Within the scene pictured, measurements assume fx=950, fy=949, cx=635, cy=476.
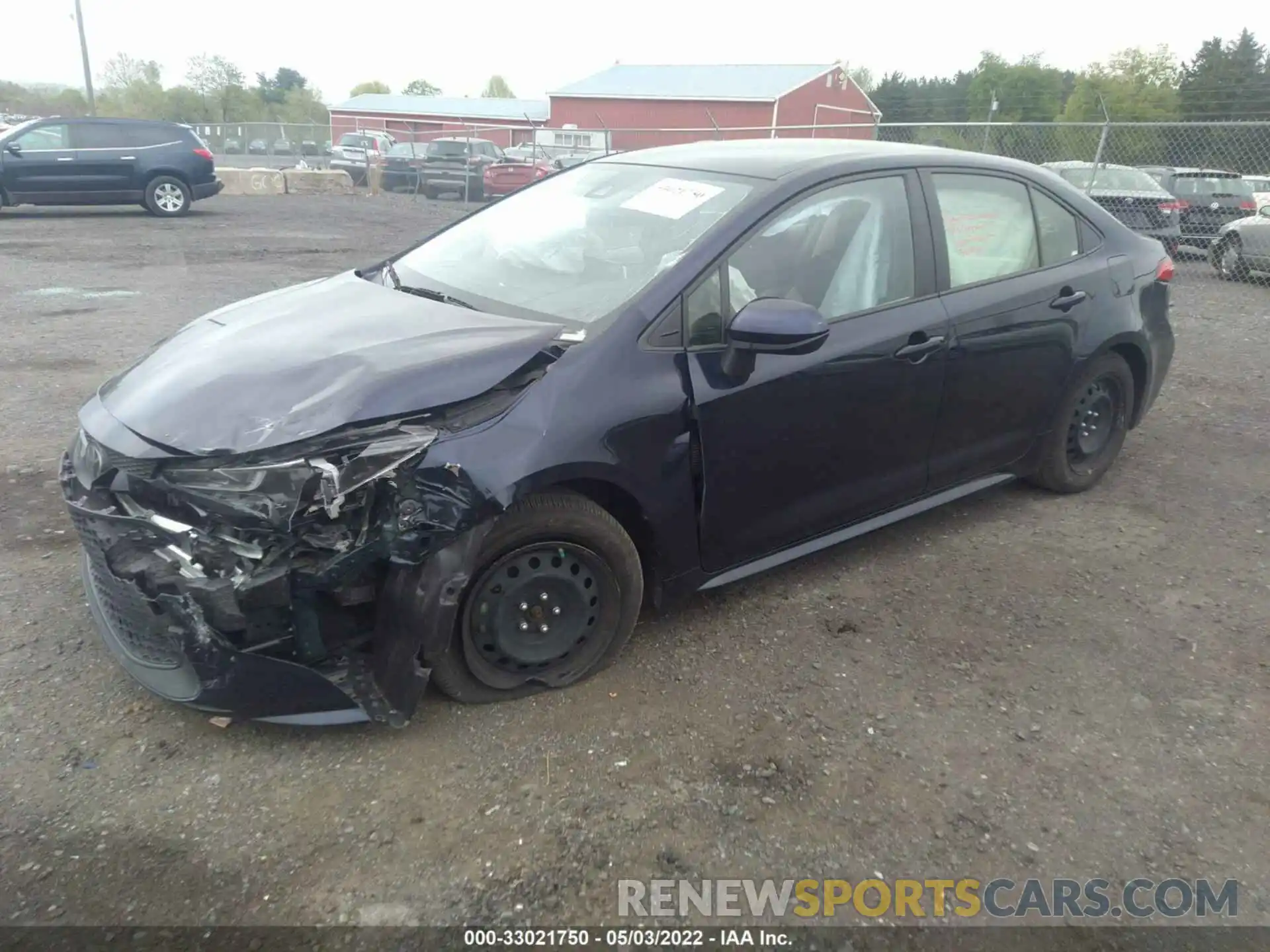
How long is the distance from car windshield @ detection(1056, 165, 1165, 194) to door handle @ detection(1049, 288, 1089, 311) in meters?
10.2

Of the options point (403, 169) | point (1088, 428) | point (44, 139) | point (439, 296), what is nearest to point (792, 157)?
point (439, 296)

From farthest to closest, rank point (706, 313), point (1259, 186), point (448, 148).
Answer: point (448, 148) → point (1259, 186) → point (706, 313)

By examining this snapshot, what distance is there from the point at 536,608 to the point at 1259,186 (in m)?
14.6

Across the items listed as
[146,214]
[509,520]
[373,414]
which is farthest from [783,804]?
[146,214]

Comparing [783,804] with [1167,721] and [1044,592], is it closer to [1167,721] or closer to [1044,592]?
[1167,721]

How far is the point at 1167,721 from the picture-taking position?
3006 millimetres

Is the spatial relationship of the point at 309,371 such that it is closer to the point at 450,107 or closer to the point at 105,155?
the point at 105,155

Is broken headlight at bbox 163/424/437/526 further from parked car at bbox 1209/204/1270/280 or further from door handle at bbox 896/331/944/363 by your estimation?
parked car at bbox 1209/204/1270/280

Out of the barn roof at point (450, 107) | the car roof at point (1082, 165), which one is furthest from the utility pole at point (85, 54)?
the car roof at point (1082, 165)

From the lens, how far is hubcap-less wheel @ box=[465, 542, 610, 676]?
9.25 feet

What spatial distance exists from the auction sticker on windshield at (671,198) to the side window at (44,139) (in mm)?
15913

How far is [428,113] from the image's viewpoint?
195 feet

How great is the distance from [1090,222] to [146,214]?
16.9 m

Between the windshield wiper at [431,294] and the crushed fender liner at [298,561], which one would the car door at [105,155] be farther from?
the crushed fender liner at [298,561]
